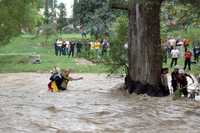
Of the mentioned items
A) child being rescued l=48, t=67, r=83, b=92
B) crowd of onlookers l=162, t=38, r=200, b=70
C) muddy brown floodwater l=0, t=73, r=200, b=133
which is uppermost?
crowd of onlookers l=162, t=38, r=200, b=70

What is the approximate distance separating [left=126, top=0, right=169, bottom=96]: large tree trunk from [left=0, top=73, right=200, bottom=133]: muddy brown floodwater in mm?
867

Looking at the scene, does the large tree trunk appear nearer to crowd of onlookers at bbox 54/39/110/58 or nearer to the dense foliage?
the dense foliage

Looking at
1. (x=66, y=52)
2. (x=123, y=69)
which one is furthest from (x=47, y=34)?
(x=123, y=69)

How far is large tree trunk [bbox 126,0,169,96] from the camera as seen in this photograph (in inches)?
984

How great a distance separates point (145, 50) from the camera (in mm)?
25328

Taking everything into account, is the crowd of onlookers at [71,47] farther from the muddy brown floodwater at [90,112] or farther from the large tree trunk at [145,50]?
the large tree trunk at [145,50]

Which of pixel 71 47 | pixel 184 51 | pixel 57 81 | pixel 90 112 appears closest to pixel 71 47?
pixel 71 47

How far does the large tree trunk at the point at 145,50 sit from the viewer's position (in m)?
25.0

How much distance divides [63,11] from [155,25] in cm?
7322

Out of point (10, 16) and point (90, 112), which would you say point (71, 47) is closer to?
point (10, 16)

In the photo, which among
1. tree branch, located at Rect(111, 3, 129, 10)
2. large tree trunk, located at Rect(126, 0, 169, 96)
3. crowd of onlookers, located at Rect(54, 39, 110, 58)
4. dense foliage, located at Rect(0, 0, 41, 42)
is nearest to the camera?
large tree trunk, located at Rect(126, 0, 169, 96)

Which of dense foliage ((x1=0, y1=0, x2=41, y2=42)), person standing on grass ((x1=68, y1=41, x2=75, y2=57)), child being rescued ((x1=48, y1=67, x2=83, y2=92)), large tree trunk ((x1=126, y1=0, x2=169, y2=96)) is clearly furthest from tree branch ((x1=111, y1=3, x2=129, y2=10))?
person standing on grass ((x1=68, y1=41, x2=75, y2=57))

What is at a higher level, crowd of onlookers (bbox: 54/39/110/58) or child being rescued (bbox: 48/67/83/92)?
crowd of onlookers (bbox: 54/39/110/58)

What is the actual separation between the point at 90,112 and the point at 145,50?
614 cm
